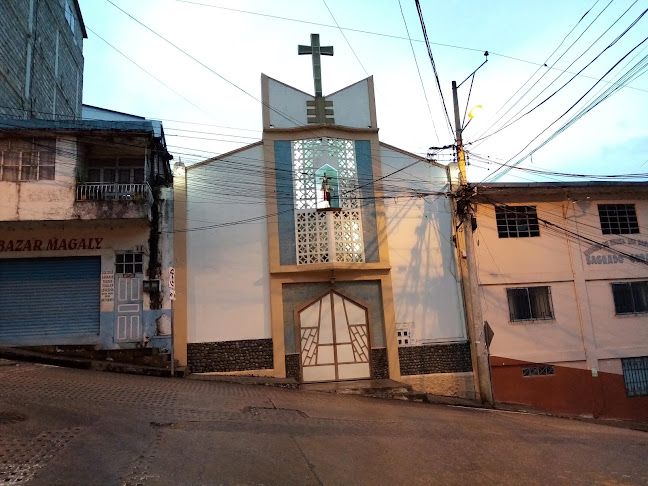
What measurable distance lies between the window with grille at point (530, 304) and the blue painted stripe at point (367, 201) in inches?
168

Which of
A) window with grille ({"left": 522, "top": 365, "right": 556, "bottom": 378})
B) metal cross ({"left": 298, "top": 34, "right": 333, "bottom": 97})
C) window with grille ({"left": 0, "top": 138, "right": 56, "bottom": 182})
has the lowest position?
window with grille ({"left": 522, "top": 365, "right": 556, "bottom": 378})

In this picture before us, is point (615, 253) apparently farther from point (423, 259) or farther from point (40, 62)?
point (40, 62)

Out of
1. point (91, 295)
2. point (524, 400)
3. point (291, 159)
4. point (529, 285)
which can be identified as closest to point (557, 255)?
point (529, 285)

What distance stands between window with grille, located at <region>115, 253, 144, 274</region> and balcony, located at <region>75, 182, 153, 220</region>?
3.95 feet

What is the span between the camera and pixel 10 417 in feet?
19.8

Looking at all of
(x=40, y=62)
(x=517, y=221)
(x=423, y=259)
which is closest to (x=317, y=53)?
(x=423, y=259)

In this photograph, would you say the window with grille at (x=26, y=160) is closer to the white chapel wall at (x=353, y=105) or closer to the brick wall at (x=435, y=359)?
the white chapel wall at (x=353, y=105)

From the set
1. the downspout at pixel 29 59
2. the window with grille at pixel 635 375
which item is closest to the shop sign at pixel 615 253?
the window with grille at pixel 635 375

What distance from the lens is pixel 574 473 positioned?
233 inches

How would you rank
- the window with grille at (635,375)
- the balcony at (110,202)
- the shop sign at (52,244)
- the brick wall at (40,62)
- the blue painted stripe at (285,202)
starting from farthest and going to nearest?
A: the brick wall at (40,62) → the window with grille at (635,375) → the blue painted stripe at (285,202) → the shop sign at (52,244) → the balcony at (110,202)

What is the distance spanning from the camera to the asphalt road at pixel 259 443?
16.1 ft

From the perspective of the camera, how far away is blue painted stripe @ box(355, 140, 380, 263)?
13414mm

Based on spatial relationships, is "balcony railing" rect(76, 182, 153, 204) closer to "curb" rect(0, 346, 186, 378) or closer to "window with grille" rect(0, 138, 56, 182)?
"window with grille" rect(0, 138, 56, 182)

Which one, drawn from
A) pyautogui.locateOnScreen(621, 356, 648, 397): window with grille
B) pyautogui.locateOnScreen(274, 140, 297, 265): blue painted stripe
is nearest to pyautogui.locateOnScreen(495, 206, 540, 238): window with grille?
pyautogui.locateOnScreen(621, 356, 648, 397): window with grille
